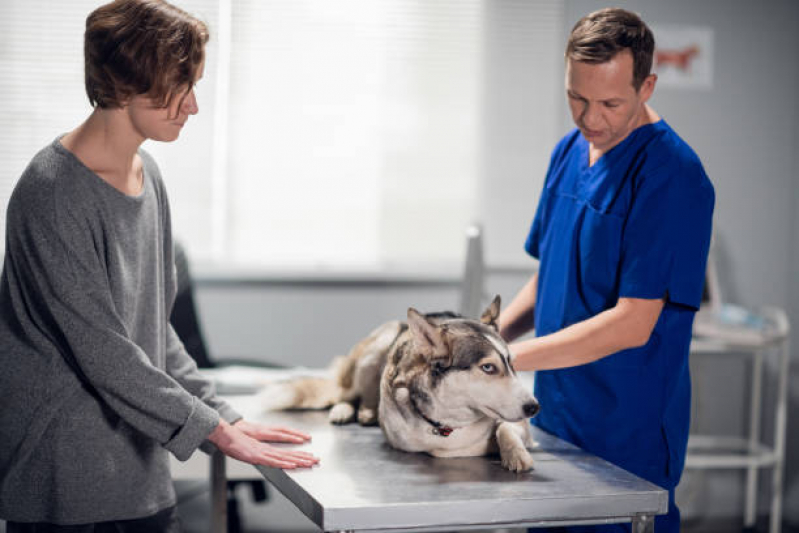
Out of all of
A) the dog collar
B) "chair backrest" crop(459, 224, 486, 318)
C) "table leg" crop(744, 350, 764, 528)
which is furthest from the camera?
"table leg" crop(744, 350, 764, 528)

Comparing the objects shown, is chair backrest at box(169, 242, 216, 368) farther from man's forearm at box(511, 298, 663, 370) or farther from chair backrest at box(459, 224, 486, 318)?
man's forearm at box(511, 298, 663, 370)

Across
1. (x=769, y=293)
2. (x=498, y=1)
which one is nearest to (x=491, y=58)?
(x=498, y=1)

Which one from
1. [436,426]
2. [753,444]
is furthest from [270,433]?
[753,444]

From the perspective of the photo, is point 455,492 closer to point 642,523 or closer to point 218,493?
point 642,523

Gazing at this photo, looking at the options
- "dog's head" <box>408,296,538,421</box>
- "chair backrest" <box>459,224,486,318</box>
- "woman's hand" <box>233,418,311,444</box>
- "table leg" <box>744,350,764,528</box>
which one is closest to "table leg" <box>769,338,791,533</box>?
"table leg" <box>744,350,764,528</box>

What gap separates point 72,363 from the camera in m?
1.21

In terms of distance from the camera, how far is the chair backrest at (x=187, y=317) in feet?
9.89

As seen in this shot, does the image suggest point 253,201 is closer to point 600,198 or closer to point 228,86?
point 228,86

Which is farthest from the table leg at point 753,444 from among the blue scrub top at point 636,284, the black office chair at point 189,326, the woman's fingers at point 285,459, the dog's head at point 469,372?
the woman's fingers at point 285,459

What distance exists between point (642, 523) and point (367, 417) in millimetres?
583

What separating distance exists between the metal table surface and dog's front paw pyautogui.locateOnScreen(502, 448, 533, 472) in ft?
0.04

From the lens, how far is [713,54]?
12.2 feet

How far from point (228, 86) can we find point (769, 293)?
2.57m

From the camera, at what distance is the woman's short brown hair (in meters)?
1.18
